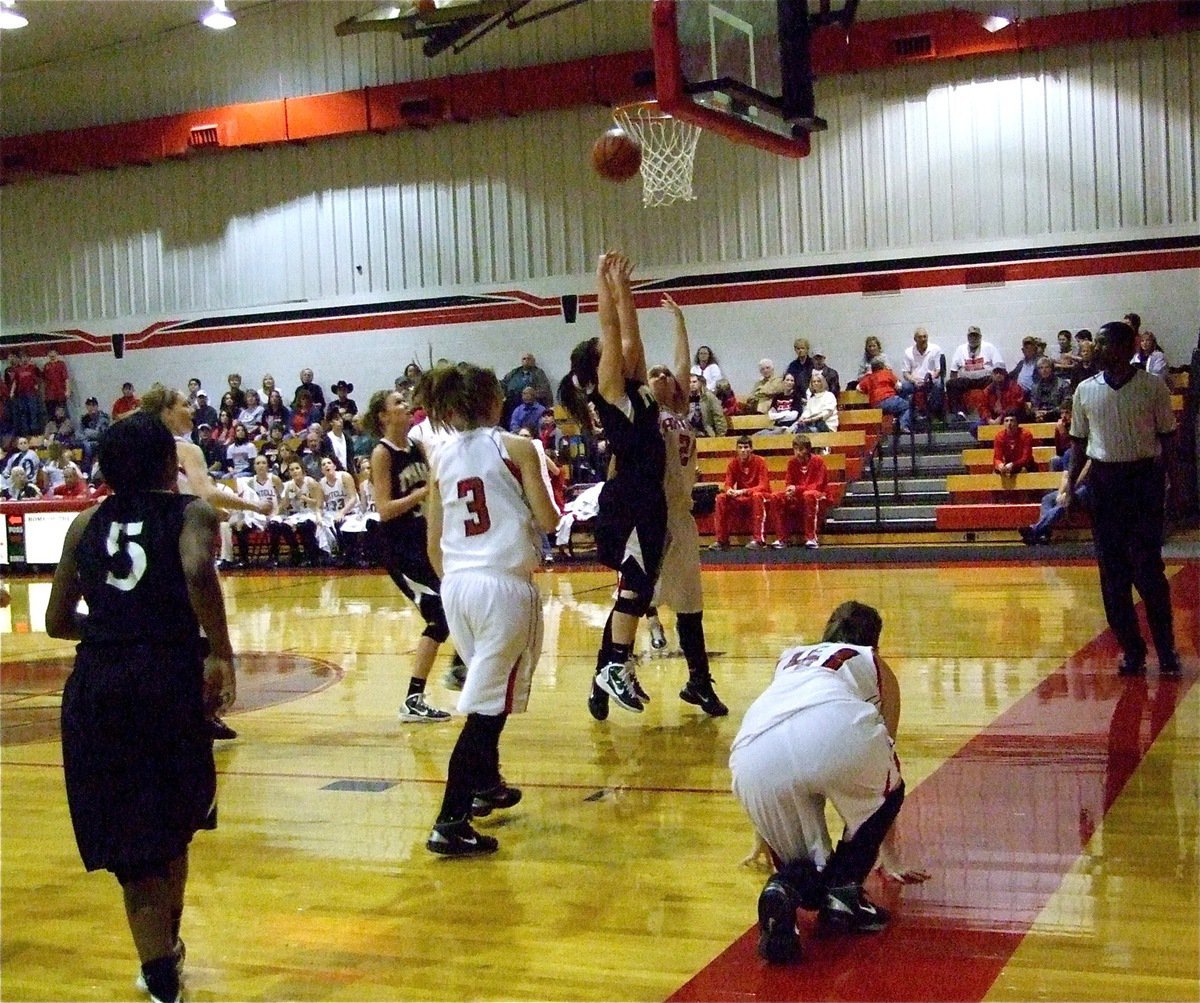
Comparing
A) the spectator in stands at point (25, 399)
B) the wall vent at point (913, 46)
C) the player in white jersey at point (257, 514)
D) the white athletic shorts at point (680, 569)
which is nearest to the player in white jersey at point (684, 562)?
the white athletic shorts at point (680, 569)

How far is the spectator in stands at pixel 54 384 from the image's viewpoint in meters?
24.4

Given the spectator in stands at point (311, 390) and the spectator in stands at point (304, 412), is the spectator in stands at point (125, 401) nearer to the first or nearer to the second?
the spectator in stands at point (304, 412)

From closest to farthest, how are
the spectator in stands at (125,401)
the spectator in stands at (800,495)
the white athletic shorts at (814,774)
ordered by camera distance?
the white athletic shorts at (814,774) → the spectator in stands at (800,495) → the spectator in stands at (125,401)

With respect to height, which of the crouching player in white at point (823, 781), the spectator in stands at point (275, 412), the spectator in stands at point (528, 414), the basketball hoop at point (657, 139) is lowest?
the crouching player in white at point (823, 781)

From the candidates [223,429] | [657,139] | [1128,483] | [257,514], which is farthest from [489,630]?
[223,429]

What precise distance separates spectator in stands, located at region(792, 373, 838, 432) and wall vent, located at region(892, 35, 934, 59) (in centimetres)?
471

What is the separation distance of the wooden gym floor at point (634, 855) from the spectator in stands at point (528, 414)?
10.7m

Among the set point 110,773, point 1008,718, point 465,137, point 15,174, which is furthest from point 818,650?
point 15,174

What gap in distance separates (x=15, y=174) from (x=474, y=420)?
2239cm

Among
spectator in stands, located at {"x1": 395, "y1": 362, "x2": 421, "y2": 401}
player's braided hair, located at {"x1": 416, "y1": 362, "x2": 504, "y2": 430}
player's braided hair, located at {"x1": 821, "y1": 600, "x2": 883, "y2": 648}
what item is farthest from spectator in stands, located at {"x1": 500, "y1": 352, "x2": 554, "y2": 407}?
player's braided hair, located at {"x1": 821, "y1": 600, "x2": 883, "y2": 648}

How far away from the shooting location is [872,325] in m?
19.5

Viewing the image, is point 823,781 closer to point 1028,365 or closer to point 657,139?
point 657,139

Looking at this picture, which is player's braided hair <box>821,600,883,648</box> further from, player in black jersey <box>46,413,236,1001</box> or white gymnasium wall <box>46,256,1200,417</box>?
white gymnasium wall <box>46,256,1200,417</box>

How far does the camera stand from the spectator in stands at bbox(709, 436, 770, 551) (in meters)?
15.6
